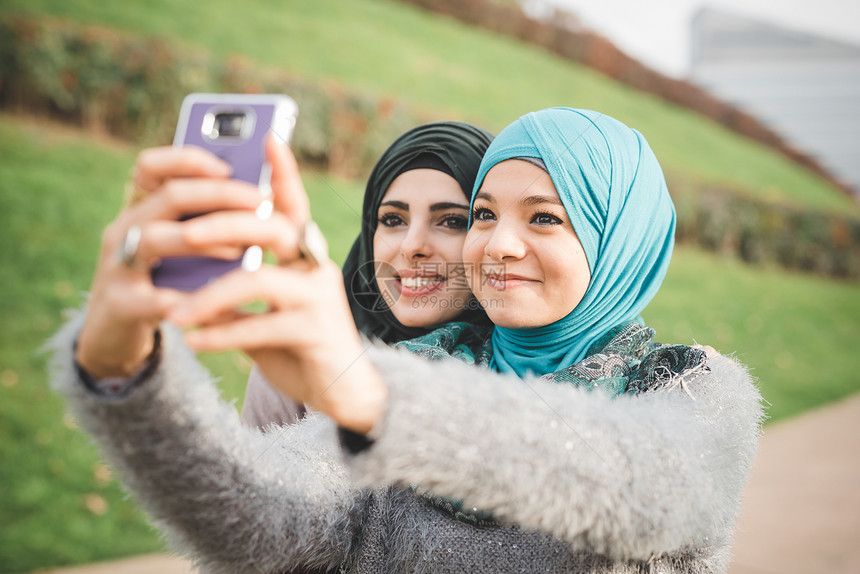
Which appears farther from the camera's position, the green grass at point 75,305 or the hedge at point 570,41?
the hedge at point 570,41

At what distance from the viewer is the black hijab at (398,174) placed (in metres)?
2.09

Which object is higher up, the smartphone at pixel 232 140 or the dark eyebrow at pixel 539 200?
the smartphone at pixel 232 140

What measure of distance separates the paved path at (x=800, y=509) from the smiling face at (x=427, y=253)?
212cm

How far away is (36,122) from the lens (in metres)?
7.32

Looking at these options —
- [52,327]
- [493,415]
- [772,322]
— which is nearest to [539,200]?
[493,415]

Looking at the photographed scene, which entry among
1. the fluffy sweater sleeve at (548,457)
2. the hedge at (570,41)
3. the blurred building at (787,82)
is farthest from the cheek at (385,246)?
the blurred building at (787,82)

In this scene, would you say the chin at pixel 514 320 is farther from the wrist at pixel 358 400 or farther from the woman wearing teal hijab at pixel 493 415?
the wrist at pixel 358 400

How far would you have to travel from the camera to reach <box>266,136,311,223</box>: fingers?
35.2 inches

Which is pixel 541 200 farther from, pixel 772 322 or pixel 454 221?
pixel 772 322

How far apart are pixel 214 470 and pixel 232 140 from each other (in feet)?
2.16

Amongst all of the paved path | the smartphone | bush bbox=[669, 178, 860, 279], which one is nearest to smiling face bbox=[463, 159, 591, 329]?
the smartphone

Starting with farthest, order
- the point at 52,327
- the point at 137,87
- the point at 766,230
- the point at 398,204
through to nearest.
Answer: the point at 766,230
the point at 137,87
the point at 52,327
the point at 398,204

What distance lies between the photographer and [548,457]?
102 cm

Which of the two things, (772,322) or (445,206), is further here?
(772,322)
